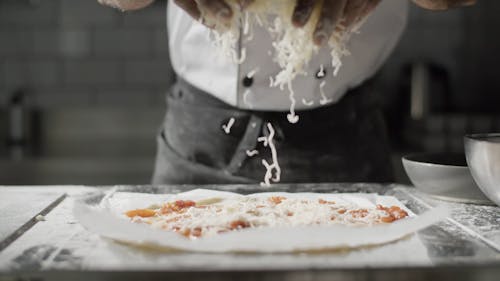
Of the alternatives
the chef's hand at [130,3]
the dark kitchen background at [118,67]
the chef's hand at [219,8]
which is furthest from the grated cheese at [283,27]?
the dark kitchen background at [118,67]

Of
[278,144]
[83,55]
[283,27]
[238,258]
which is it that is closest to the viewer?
[238,258]

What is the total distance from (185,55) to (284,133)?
0.34 meters

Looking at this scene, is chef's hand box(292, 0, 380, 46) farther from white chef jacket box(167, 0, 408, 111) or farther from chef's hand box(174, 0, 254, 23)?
white chef jacket box(167, 0, 408, 111)

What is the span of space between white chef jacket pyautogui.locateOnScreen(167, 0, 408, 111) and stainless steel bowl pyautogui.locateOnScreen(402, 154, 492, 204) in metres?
0.36

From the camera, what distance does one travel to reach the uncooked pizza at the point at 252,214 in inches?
36.8

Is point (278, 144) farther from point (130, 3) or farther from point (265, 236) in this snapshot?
point (265, 236)

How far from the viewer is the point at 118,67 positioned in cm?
296

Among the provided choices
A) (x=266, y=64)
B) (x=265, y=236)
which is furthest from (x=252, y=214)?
(x=266, y=64)

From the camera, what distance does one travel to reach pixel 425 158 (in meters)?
1.27

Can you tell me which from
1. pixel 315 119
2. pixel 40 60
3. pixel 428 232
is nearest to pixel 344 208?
pixel 428 232

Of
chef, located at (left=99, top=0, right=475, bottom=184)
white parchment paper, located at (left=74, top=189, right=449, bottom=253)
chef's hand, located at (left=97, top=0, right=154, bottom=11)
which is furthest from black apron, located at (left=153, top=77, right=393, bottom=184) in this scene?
white parchment paper, located at (left=74, top=189, right=449, bottom=253)

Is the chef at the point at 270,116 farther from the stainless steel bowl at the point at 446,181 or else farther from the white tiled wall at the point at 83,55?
the white tiled wall at the point at 83,55

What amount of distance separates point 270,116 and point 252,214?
51 cm

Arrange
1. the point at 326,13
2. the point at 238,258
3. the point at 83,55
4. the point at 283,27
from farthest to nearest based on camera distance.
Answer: the point at 83,55
the point at 283,27
the point at 326,13
the point at 238,258
